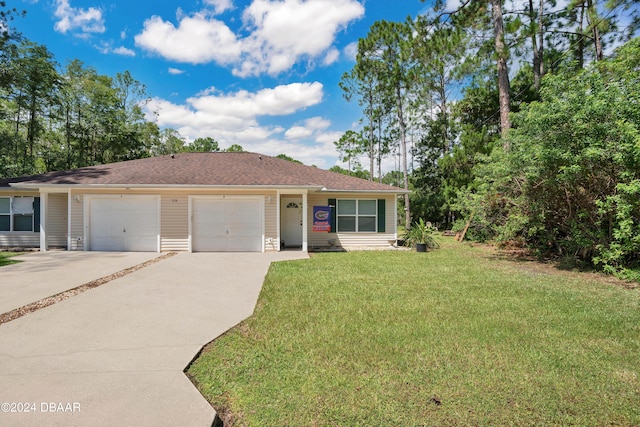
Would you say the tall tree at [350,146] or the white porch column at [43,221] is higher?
the tall tree at [350,146]

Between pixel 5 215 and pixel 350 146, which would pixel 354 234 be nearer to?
pixel 5 215

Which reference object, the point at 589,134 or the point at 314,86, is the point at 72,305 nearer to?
the point at 589,134

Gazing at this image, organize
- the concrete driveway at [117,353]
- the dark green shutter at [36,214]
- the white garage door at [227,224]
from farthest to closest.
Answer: the dark green shutter at [36,214]
the white garage door at [227,224]
the concrete driveway at [117,353]

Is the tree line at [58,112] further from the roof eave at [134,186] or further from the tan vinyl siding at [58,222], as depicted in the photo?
the roof eave at [134,186]

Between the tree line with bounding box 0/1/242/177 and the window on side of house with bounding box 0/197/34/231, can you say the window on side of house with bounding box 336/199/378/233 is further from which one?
the tree line with bounding box 0/1/242/177

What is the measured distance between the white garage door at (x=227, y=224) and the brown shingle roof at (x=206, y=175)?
84 centimetres

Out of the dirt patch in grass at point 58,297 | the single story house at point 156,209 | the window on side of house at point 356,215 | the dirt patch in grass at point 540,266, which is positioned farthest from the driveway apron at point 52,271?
the dirt patch in grass at point 540,266

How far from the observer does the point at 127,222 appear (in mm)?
10914

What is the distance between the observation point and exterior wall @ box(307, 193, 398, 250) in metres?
12.2

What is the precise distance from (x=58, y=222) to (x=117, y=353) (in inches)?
462

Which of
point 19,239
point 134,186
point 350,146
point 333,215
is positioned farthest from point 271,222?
point 350,146

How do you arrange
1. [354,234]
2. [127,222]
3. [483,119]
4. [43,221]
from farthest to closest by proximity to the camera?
[483,119] < [354,234] < [127,222] < [43,221]

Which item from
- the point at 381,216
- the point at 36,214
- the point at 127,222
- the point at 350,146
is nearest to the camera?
the point at 127,222

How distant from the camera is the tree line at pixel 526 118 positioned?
6.71 m
